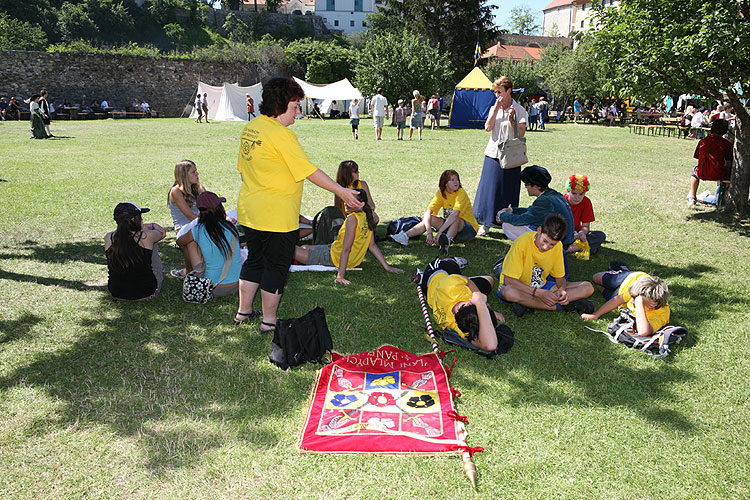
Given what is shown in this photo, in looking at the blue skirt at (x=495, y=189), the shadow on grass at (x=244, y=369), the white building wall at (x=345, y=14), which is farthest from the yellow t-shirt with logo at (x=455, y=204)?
the white building wall at (x=345, y=14)

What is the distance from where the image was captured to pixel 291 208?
4.10 m

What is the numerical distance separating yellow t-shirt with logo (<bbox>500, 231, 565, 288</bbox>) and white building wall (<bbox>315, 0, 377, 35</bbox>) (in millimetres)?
103037

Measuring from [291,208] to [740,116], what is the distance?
330 inches

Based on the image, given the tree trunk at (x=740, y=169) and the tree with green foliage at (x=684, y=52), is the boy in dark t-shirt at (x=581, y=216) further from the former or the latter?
the tree trunk at (x=740, y=169)

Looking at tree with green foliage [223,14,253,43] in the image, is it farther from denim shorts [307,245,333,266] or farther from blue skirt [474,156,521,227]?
denim shorts [307,245,333,266]

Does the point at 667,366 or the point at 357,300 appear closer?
the point at 667,366

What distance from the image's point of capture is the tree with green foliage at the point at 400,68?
30547 mm

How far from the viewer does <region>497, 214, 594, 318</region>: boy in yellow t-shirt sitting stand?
490 centimetres

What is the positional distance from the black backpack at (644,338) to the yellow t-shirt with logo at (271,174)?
294 cm

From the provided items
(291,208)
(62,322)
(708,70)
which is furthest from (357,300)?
(708,70)

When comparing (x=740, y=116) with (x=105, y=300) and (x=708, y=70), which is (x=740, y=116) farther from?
(x=105, y=300)

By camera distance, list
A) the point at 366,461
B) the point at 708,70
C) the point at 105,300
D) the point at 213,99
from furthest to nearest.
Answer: the point at 213,99 < the point at 708,70 < the point at 105,300 < the point at 366,461

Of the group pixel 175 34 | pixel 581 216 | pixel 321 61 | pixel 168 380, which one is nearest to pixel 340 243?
pixel 168 380

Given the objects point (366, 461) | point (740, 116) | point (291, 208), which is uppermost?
point (740, 116)
